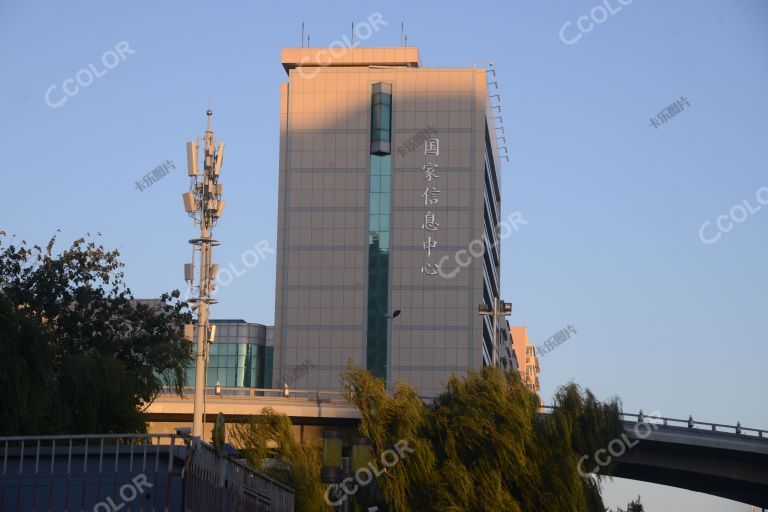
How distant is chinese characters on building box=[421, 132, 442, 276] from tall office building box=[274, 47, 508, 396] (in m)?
0.10

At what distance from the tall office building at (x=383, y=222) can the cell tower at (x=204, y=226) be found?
60992 mm

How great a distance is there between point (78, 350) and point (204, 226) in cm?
1378

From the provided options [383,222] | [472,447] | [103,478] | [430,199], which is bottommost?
[103,478]

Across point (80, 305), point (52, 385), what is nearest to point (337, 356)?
point (80, 305)

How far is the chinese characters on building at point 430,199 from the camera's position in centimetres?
10194

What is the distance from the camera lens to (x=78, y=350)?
163 ft

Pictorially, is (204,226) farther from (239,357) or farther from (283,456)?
(239,357)


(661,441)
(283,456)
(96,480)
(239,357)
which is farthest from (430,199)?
(96,480)

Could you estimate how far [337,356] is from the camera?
10131 centimetres

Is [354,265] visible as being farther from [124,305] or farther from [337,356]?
[124,305]

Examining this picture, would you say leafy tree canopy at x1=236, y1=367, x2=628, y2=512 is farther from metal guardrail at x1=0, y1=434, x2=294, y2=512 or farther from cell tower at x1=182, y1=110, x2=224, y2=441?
metal guardrail at x1=0, y1=434, x2=294, y2=512

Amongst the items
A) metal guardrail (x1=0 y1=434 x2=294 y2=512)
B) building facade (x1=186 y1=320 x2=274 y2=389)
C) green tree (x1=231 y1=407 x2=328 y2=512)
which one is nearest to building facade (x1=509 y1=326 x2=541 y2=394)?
building facade (x1=186 y1=320 x2=274 y2=389)

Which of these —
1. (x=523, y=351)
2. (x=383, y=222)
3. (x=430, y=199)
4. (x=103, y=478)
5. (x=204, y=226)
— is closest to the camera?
(x=103, y=478)

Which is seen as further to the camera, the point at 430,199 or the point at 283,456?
the point at 430,199
